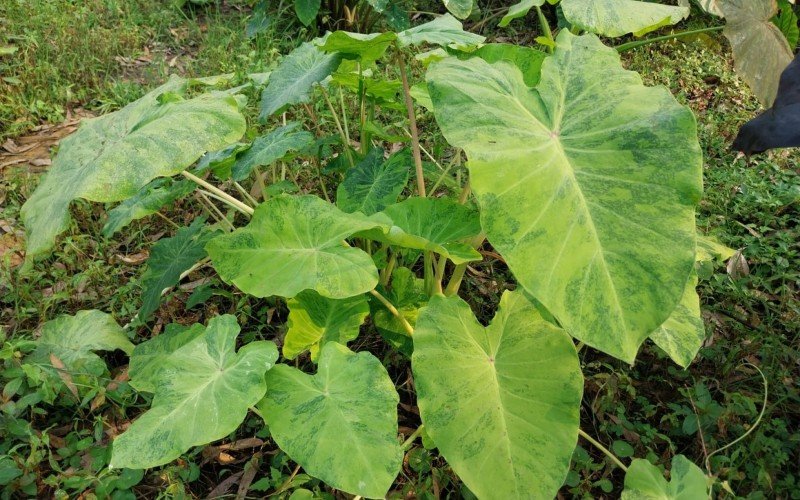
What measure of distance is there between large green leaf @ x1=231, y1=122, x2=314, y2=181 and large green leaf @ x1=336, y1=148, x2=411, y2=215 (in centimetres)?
18

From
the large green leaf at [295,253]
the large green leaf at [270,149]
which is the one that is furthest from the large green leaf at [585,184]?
the large green leaf at [270,149]

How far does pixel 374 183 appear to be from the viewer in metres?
1.81

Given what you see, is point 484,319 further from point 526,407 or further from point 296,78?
point 296,78

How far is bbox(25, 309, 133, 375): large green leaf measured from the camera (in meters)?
1.74

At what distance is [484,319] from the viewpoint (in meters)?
1.99

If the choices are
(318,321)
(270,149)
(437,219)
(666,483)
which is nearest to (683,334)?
(666,483)

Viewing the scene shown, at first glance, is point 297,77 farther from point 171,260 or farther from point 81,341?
point 81,341

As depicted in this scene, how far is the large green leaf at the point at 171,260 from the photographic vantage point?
69.2 inches

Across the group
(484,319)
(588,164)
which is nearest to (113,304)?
(484,319)

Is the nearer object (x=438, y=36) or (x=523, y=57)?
(x=438, y=36)

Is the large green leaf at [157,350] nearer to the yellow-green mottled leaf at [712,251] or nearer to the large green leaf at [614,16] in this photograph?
the large green leaf at [614,16]

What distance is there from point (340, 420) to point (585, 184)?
2.16 ft

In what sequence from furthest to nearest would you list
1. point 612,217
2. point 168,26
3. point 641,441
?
point 168,26 < point 641,441 < point 612,217

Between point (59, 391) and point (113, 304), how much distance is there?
1.39ft
